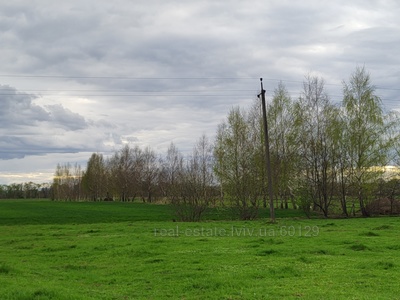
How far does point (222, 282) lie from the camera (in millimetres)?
9461

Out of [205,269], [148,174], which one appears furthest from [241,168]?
[148,174]

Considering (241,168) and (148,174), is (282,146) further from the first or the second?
(148,174)

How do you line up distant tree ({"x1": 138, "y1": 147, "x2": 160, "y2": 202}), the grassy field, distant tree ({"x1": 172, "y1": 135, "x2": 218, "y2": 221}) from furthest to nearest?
1. distant tree ({"x1": 138, "y1": 147, "x2": 160, "y2": 202})
2. distant tree ({"x1": 172, "y1": 135, "x2": 218, "y2": 221})
3. the grassy field

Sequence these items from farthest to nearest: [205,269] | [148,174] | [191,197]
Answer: [148,174] → [191,197] → [205,269]

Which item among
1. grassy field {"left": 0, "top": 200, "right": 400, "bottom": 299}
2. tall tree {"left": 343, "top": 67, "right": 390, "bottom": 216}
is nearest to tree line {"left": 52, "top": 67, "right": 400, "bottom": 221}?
tall tree {"left": 343, "top": 67, "right": 390, "bottom": 216}

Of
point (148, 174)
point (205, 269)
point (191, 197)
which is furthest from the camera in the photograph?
point (148, 174)

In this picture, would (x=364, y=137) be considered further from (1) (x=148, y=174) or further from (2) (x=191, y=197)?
(1) (x=148, y=174)

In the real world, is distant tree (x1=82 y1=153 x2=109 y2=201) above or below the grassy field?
above

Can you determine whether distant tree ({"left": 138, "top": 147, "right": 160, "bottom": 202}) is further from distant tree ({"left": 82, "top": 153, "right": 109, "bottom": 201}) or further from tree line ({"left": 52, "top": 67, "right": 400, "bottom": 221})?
tree line ({"left": 52, "top": 67, "right": 400, "bottom": 221})

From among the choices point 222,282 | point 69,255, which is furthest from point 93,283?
point 69,255

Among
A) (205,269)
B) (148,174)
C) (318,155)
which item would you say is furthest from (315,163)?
(148,174)

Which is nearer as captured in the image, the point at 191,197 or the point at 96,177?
the point at 191,197

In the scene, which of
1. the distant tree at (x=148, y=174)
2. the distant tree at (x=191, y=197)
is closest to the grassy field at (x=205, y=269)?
the distant tree at (x=191, y=197)

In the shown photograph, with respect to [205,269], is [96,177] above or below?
above
